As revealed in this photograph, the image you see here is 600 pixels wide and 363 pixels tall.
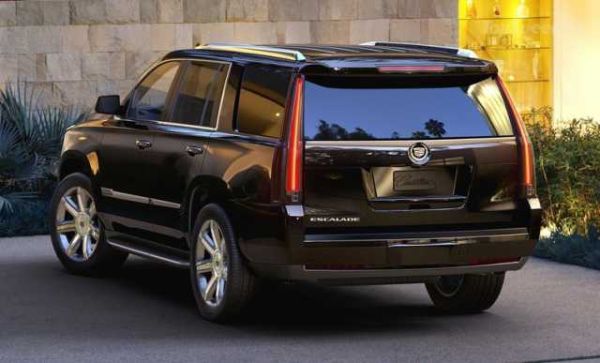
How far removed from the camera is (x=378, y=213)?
9102 mm

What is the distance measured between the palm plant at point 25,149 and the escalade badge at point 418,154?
685cm

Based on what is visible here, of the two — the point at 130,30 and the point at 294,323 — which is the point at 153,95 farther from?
the point at 130,30

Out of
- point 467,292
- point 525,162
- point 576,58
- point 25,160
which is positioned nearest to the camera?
point 525,162

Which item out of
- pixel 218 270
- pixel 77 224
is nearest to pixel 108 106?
pixel 77 224

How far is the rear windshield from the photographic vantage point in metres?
9.20

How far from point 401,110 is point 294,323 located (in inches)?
62.4

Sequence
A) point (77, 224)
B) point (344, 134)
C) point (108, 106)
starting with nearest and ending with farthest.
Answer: point (344, 134)
point (108, 106)
point (77, 224)

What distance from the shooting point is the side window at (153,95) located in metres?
10.8

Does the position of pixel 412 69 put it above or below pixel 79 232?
above

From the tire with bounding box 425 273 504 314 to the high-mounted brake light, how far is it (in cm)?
148

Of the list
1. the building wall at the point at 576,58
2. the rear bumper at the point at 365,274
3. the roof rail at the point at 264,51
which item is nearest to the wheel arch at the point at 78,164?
the roof rail at the point at 264,51

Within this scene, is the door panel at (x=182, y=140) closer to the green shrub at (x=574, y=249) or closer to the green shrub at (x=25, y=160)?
the green shrub at (x=574, y=249)

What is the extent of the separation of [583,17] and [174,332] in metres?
13.2

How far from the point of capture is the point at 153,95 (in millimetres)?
11000
